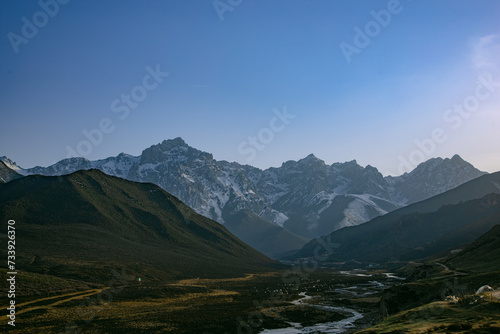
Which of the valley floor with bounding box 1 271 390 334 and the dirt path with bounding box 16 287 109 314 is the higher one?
the dirt path with bounding box 16 287 109 314

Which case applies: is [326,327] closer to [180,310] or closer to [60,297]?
[180,310]

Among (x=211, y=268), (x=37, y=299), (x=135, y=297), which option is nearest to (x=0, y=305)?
(x=37, y=299)

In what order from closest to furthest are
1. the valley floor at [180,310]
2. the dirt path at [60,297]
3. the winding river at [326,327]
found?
the winding river at [326,327], the valley floor at [180,310], the dirt path at [60,297]

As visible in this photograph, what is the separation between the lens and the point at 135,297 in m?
108

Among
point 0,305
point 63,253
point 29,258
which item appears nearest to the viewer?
point 0,305

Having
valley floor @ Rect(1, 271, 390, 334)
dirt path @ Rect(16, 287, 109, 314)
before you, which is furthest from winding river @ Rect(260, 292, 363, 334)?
dirt path @ Rect(16, 287, 109, 314)

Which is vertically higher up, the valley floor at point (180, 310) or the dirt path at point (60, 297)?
the dirt path at point (60, 297)

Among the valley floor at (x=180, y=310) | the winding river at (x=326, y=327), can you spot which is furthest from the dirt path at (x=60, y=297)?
the winding river at (x=326, y=327)

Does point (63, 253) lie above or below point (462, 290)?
above

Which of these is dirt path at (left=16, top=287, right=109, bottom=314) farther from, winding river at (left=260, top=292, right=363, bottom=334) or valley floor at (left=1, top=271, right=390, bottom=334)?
winding river at (left=260, top=292, right=363, bottom=334)

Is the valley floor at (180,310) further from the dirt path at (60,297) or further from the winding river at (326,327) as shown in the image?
the winding river at (326,327)

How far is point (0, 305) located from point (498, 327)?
321 feet

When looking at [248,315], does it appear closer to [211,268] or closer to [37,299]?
[37,299]

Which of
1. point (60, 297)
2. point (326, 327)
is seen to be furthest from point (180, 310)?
point (326, 327)
